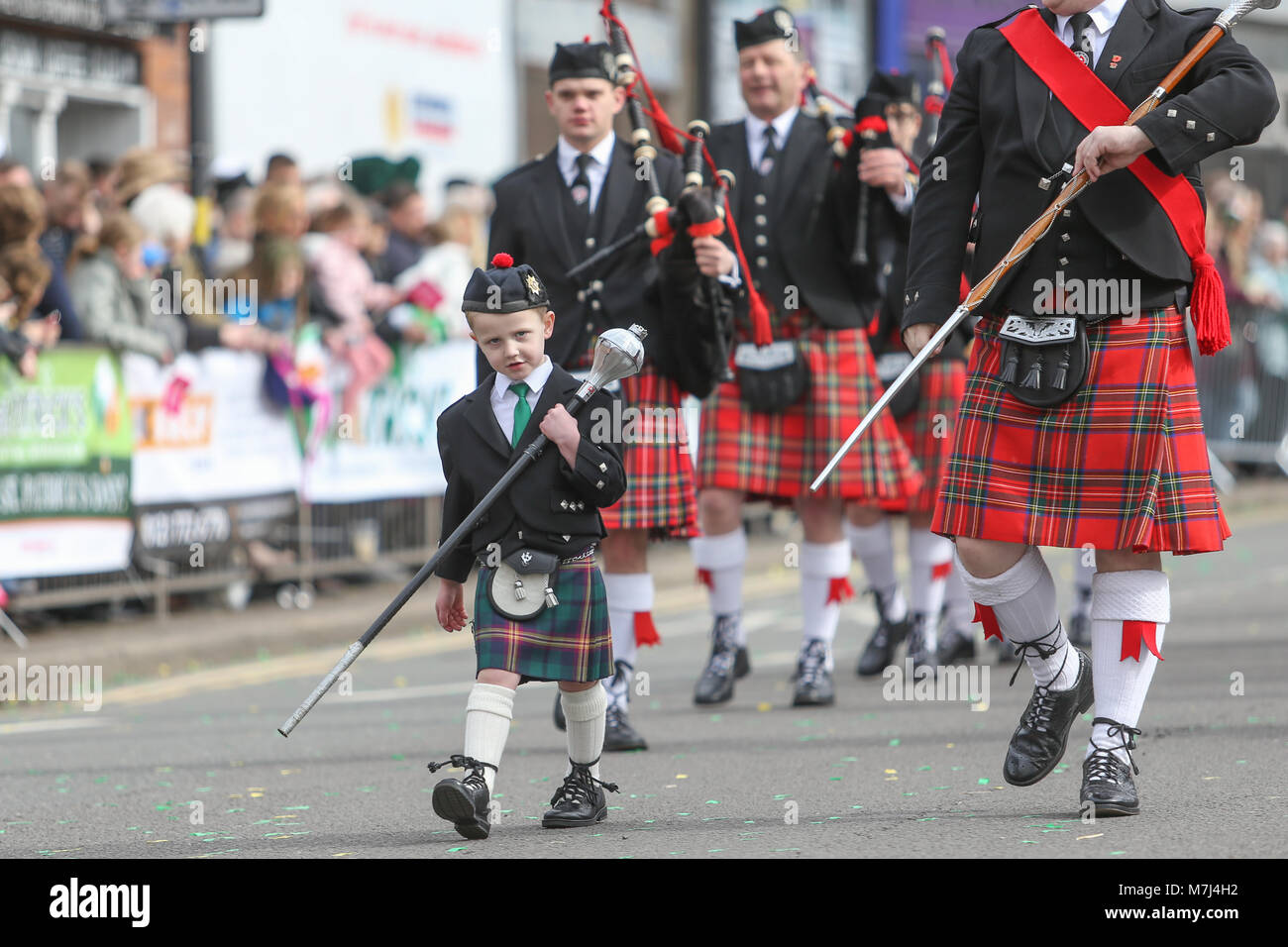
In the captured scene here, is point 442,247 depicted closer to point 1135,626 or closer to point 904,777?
point 904,777

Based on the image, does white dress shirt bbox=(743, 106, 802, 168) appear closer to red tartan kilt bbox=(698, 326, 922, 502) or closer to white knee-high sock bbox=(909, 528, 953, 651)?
red tartan kilt bbox=(698, 326, 922, 502)

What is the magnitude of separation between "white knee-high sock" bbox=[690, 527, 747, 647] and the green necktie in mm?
2534

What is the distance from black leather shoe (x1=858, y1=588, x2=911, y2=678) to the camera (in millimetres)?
7891

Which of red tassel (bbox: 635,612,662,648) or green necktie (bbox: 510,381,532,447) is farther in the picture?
red tassel (bbox: 635,612,662,648)

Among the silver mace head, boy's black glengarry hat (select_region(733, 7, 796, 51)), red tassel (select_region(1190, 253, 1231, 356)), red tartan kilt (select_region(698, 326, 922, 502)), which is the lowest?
red tartan kilt (select_region(698, 326, 922, 502))

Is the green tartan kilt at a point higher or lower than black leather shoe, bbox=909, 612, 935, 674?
higher

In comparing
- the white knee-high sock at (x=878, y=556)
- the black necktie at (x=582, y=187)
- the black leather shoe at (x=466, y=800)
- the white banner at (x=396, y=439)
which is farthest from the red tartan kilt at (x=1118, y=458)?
the white banner at (x=396, y=439)

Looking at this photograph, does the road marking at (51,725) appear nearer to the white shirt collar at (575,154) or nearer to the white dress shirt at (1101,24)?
the white shirt collar at (575,154)

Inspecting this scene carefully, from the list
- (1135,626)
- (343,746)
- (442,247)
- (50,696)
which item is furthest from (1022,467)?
(442,247)

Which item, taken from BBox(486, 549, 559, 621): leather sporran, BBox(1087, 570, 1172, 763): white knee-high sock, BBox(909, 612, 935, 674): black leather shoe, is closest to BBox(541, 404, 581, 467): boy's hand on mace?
BBox(486, 549, 559, 621): leather sporran

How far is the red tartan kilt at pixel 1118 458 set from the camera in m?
4.69

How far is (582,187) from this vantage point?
6.55m

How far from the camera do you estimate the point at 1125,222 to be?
468cm

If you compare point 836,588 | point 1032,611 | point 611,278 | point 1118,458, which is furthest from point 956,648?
point 1118,458
